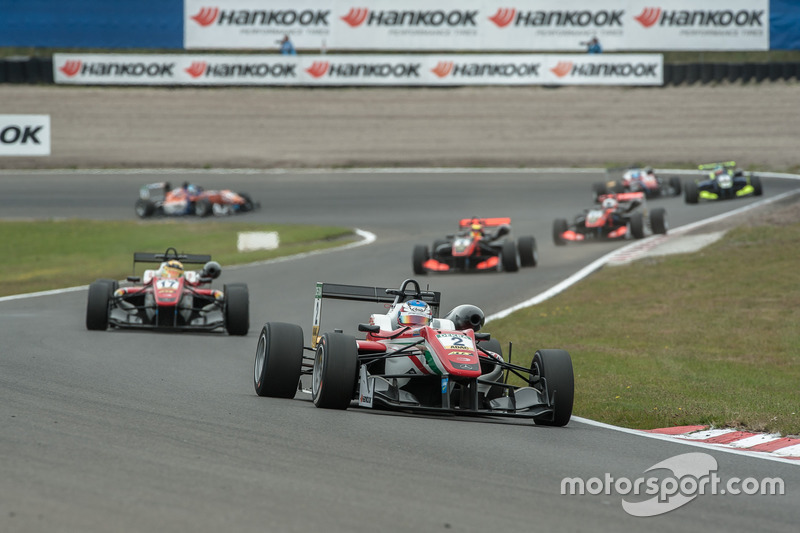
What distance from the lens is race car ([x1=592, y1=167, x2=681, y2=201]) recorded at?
3481 centimetres

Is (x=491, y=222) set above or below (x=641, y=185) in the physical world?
below

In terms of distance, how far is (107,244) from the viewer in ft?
104

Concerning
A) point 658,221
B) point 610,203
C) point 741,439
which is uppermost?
point 610,203

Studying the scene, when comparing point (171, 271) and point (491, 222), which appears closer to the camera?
point (171, 271)

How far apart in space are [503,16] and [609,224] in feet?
66.9

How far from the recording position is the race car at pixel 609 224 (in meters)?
28.5

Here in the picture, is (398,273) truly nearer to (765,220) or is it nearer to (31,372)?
(765,220)

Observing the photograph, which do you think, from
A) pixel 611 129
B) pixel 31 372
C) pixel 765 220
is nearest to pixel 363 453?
pixel 31 372

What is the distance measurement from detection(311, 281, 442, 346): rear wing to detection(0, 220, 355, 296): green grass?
45.2ft

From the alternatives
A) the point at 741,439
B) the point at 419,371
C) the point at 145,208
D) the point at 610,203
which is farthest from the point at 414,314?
the point at 145,208

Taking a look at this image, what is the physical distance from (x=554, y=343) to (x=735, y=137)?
110 ft

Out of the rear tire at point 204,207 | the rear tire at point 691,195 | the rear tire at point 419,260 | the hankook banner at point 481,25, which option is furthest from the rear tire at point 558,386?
the hankook banner at point 481,25

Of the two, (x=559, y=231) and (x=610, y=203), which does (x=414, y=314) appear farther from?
(x=610, y=203)

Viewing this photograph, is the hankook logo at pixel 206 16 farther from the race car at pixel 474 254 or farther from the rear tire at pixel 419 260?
the rear tire at pixel 419 260
